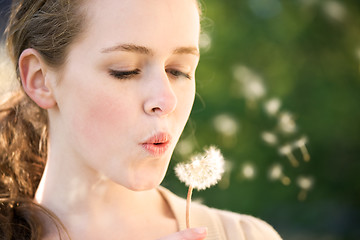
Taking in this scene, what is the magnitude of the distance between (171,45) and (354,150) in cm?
197

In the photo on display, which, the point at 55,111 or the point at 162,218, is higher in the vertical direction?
the point at 55,111

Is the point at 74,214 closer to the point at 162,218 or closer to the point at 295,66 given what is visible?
the point at 162,218

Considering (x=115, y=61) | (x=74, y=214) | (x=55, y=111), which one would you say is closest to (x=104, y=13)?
(x=115, y=61)

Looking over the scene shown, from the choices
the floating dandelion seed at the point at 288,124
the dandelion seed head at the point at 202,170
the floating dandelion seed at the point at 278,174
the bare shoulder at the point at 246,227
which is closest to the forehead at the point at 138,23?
the dandelion seed head at the point at 202,170

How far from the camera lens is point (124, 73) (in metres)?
0.98

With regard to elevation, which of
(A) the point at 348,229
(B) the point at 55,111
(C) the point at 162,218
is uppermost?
(B) the point at 55,111

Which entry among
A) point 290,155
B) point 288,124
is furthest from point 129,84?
point 290,155

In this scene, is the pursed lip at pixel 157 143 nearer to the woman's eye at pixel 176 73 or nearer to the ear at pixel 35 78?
the woman's eye at pixel 176 73

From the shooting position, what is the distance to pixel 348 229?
275 centimetres

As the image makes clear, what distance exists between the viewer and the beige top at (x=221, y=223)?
1.19 meters

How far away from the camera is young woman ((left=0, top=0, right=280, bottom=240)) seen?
3.22 ft

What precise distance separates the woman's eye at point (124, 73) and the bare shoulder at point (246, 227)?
1.42ft

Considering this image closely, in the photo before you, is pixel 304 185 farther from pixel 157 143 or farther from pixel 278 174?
pixel 157 143

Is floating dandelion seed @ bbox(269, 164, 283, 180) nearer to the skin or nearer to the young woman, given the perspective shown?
the young woman
